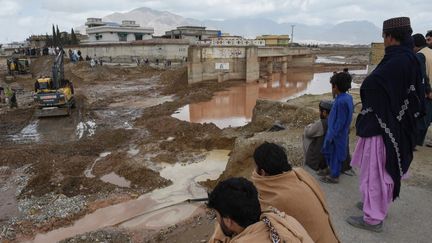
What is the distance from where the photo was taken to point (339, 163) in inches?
194

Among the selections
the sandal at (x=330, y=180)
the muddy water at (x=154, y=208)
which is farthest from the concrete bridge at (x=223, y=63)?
the sandal at (x=330, y=180)

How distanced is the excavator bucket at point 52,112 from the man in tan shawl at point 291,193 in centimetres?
1742

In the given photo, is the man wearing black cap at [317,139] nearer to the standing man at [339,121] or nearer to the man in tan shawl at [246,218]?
the standing man at [339,121]

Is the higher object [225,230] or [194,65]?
[194,65]

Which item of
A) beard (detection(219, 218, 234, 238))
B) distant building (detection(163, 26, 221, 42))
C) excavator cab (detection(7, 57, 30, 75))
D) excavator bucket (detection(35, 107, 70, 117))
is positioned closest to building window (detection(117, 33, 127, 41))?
distant building (detection(163, 26, 221, 42))

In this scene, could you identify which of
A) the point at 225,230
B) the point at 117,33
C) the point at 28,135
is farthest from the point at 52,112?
the point at 117,33

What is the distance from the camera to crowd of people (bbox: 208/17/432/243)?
201 cm

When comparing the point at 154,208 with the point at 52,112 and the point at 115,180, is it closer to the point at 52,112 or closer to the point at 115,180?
the point at 115,180

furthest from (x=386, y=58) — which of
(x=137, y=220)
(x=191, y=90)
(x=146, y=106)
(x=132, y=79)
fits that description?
(x=132, y=79)

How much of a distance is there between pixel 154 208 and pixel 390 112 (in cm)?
636

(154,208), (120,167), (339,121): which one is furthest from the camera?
(120,167)

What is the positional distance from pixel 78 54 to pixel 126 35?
1314 centimetres

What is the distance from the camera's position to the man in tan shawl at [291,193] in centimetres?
255

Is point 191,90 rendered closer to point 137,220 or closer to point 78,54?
point 137,220
